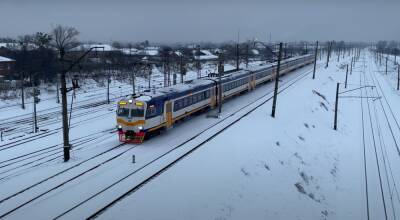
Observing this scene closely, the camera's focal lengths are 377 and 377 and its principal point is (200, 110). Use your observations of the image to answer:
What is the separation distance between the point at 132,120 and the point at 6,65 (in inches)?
1821

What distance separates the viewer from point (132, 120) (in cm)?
2458

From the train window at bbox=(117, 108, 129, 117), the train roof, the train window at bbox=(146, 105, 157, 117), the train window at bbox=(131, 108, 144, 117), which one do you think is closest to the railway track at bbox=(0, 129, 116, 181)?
the train window at bbox=(117, 108, 129, 117)

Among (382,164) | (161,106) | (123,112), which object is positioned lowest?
(382,164)

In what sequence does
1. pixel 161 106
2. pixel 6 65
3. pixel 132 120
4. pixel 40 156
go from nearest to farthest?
1. pixel 40 156
2. pixel 132 120
3. pixel 161 106
4. pixel 6 65

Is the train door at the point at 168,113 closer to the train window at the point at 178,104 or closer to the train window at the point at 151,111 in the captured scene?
the train window at the point at 178,104

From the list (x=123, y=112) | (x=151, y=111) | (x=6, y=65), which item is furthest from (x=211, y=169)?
(x=6, y=65)

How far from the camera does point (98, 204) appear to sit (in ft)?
52.4

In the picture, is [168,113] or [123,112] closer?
[123,112]

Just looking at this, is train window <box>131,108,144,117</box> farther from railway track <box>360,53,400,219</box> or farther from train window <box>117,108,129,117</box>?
railway track <box>360,53,400,219</box>

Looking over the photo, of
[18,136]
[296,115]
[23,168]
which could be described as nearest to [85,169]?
[23,168]

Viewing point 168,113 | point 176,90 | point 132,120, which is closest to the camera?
point 132,120

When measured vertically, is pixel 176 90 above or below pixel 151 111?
above

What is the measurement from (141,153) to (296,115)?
21.2 meters

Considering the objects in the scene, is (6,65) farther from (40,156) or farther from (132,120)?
(132,120)
